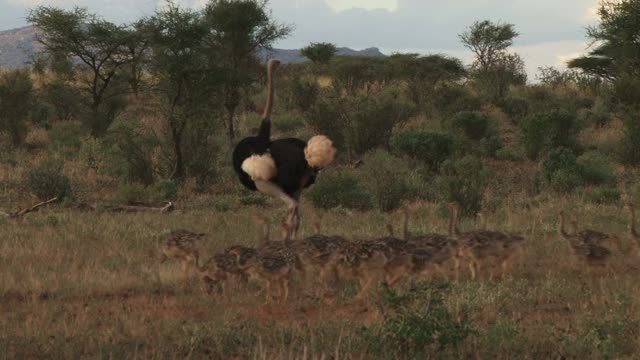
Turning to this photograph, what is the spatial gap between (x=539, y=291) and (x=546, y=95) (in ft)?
91.9

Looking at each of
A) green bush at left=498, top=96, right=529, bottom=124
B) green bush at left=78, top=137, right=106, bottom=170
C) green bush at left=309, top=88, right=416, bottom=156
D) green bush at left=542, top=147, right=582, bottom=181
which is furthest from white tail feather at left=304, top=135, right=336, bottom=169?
green bush at left=498, top=96, right=529, bottom=124

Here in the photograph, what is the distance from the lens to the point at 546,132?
23031 millimetres

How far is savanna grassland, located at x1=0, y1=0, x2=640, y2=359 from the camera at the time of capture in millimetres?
6355

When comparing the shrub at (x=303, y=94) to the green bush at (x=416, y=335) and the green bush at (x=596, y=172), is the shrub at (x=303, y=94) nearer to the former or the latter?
the green bush at (x=596, y=172)

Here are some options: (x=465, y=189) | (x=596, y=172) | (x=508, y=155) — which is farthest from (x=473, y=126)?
(x=465, y=189)

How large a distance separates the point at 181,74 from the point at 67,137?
7548mm

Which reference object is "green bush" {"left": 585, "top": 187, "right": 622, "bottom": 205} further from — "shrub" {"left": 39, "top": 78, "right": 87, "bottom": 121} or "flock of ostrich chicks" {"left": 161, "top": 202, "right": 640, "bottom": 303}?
"shrub" {"left": 39, "top": 78, "right": 87, "bottom": 121}

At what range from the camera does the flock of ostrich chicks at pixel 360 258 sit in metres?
8.03

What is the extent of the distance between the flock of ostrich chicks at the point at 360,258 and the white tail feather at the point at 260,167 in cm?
108

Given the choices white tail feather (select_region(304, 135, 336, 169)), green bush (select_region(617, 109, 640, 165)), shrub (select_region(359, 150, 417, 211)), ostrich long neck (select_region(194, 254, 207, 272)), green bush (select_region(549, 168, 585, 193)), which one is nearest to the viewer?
ostrich long neck (select_region(194, 254, 207, 272))

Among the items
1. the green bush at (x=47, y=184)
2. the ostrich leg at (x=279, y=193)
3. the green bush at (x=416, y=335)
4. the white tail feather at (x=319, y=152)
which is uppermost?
the white tail feather at (x=319, y=152)

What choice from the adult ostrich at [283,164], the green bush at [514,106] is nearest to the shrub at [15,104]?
the green bush at [514,106]

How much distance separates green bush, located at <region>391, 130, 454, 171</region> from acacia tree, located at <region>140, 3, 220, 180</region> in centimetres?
524

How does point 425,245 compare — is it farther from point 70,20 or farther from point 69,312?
point 70,20
